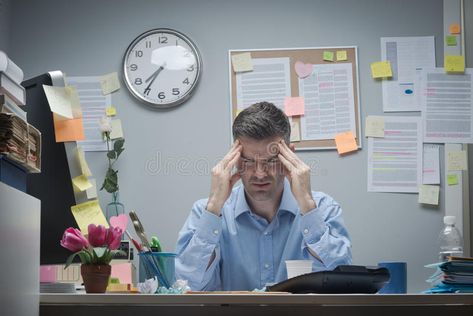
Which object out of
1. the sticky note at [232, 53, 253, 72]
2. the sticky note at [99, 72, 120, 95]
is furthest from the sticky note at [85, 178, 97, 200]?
the sticky note at [232, 53, 253, 72]

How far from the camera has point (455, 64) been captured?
10.9 feet

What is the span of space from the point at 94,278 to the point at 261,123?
998 millimetres

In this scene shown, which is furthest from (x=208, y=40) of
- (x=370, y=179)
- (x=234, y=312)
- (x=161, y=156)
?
(x=234, y=312)

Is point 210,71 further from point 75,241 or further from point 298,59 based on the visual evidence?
point 75,241

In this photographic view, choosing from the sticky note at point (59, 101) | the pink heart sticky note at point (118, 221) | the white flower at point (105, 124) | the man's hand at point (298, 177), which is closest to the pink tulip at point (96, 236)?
the pink heart sticky note at point (118, 221)

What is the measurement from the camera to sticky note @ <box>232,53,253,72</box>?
3.35 meters

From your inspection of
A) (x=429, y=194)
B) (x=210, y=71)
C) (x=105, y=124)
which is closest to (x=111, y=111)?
(x=105, y=124)

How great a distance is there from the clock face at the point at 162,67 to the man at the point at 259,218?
1062mm

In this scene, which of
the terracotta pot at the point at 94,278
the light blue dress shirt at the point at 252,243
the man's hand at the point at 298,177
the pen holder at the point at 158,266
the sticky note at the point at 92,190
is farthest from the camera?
the sticky note at the point at 92,190

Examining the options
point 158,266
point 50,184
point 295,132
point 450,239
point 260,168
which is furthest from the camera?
point 295,132

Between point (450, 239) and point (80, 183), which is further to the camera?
point (450, 239)

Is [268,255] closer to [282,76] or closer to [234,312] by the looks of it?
[234,312]

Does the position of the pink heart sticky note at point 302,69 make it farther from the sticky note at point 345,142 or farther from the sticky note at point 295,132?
the sticky note at point 345,142

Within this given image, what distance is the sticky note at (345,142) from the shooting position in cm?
327
